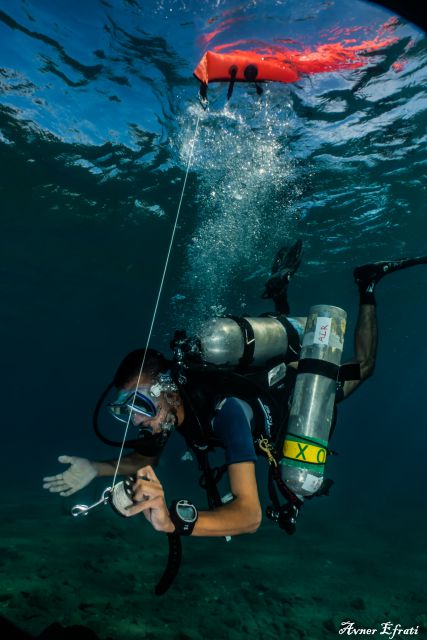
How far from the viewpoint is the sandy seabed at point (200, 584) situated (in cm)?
698

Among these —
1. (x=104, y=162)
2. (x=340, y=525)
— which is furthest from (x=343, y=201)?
(x=340, y=525)

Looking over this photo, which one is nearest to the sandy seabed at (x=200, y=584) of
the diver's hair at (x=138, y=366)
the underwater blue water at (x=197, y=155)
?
the diver's hair at (x=138, y=366)

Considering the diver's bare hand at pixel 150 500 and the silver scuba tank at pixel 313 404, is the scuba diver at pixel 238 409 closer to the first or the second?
the silver scuba tank at pixel 313 404

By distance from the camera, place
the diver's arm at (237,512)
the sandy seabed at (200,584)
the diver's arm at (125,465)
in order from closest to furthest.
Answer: the diver's arm at (237,512)
the diver's arm at (125,465)
the sandy seabed at (200,584)

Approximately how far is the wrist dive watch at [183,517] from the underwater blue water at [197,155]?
8.62 meters

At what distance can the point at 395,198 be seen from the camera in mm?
15047

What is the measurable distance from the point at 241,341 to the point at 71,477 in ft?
7.60

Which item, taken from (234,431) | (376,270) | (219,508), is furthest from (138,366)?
(376,270)

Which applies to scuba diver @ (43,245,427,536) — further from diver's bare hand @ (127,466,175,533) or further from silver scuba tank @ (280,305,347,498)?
diver's bare hand @ (127,466,175,533)

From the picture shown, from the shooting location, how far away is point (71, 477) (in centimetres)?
387

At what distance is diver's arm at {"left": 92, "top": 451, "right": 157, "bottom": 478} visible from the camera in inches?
164

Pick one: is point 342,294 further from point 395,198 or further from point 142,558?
point 142,558

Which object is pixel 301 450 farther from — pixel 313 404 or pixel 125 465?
pixel 125 465

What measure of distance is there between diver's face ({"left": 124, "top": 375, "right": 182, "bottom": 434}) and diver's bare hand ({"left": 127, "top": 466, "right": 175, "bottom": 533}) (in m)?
1.31
